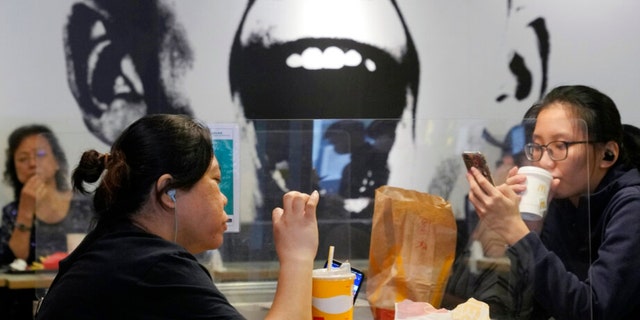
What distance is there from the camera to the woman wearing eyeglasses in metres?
1.46

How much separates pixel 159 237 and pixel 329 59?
1840 mm

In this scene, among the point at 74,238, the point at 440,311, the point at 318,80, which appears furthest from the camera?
the point at 318,80

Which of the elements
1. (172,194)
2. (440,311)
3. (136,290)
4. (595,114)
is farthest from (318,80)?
(136,290)

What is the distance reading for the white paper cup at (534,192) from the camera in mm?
1463

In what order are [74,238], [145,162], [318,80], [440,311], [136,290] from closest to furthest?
[136,290] < [145,162] < [440,311] < [74,238] < [318,80]

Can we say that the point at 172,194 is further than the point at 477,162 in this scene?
No

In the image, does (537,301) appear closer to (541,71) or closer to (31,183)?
(541,71)

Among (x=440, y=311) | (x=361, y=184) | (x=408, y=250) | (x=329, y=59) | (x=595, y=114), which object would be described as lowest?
(x=440, y=311)

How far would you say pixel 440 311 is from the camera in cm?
143

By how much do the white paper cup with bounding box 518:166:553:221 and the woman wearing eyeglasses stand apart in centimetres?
2

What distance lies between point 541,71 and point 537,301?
1.70 meters

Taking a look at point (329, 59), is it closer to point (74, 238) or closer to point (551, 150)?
point (74, 238)

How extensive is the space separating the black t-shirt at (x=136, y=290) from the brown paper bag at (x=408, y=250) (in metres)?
0.46

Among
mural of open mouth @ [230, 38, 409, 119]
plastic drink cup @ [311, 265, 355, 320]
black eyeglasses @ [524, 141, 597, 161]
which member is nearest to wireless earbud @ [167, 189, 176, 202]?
plastic drink cup @ [311, 265, 355, 320]
